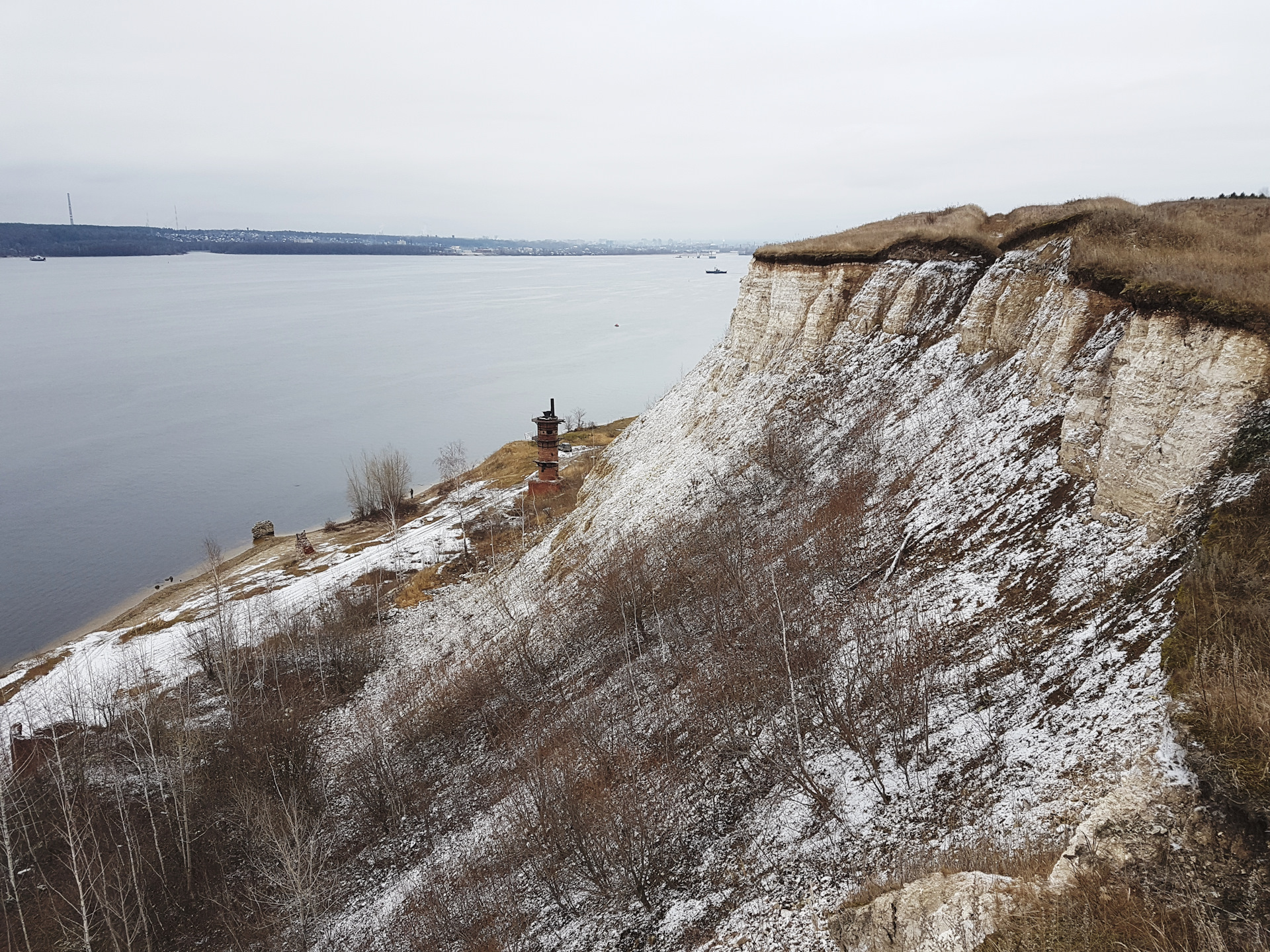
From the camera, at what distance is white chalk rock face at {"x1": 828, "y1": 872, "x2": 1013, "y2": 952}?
7652 mm

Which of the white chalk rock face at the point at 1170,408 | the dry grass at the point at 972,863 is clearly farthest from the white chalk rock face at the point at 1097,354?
the dry grass at the point at 972,863

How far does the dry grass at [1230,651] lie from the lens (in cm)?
752

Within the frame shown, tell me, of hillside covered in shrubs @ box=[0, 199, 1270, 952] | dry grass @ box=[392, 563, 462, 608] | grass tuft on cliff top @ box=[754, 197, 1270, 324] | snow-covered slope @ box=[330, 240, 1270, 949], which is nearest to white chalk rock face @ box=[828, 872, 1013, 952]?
hillside covered in shrubs @ box=[0, 199, 1270, 952]

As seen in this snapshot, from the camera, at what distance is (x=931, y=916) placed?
8.08 m

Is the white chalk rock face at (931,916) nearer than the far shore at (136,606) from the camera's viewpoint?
Yes

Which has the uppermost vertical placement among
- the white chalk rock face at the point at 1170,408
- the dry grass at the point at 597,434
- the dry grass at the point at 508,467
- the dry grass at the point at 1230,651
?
the white chalk rock face at the point at 1170,408

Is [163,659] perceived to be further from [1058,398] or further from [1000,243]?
[1000,243]

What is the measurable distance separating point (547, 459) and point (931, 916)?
3937 cm

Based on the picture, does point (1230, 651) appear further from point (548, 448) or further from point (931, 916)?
point (548, 448)

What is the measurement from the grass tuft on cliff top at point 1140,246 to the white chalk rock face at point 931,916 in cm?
1110

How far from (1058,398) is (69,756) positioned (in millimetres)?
33462

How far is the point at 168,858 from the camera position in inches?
811

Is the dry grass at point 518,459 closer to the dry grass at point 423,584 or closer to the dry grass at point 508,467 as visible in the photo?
the dry grass at point 508,467

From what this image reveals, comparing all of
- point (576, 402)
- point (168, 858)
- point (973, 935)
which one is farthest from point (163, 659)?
point (576, 402)
